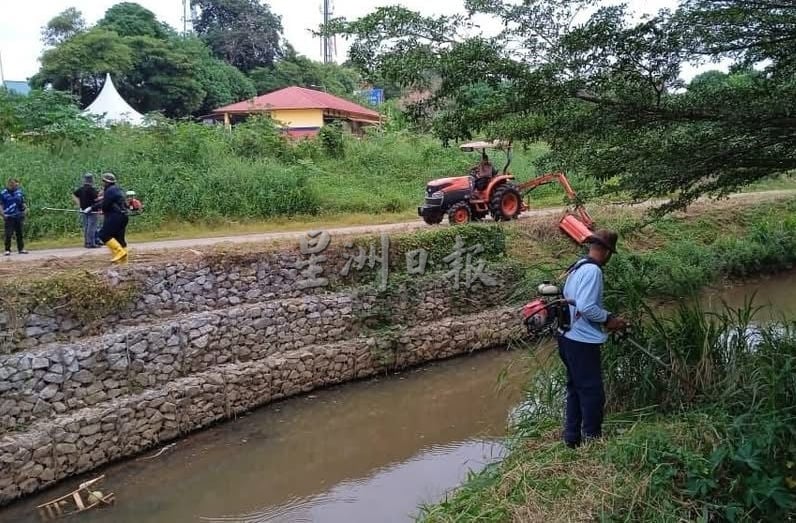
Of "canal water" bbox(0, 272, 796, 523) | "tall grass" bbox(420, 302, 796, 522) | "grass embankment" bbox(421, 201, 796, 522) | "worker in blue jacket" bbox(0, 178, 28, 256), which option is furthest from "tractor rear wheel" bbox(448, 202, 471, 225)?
"tall grass" bbox(420, 302, 796, 522)

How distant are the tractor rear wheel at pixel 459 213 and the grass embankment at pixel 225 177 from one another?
1.50 meters

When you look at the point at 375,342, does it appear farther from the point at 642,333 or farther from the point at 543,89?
the point at 543,89

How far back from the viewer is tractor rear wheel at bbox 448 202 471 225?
13180 mm

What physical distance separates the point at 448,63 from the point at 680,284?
3197 millimetres

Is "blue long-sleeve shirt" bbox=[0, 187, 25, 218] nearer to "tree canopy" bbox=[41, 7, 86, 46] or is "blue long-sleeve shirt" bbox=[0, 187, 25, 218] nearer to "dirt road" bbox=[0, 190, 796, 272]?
"dirt road" bbox=[0, 190, 796, 272]

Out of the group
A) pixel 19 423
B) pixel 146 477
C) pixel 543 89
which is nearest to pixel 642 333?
pixel 543 89

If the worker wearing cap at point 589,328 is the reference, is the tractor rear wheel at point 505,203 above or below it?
above

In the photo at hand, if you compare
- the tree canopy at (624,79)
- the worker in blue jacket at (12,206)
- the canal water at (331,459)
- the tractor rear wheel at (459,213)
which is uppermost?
the tree canopy at (624,79)

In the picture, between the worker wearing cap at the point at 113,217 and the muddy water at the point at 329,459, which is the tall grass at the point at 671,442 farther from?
the worker wearing cap at the point at 113,217

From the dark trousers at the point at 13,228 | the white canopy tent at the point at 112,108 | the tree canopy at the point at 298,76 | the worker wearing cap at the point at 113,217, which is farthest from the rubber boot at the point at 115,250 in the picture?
the tree canopy at the point at 298,76

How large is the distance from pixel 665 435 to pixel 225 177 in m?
12.7

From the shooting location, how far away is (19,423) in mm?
7066

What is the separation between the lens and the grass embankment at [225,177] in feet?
44.3

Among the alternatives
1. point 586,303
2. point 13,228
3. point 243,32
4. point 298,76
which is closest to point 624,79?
point 586,303
